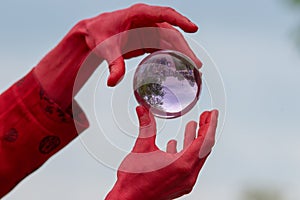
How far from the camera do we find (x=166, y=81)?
7.82 feet

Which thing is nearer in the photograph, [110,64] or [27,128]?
[110,64]

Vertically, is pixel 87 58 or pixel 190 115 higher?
pixel 87 58

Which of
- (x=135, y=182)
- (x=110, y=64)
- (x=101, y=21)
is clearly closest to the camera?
(x=110, y=64)

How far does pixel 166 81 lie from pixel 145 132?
0.17 metres

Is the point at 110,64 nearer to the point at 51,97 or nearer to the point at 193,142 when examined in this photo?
the point at 51,97

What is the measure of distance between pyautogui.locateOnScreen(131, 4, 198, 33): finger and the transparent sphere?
128 millimetres

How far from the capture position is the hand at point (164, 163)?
8.11ft

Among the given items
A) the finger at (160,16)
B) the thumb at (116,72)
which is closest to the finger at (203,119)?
the finger at (160,16)

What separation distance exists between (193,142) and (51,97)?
425 millimetres

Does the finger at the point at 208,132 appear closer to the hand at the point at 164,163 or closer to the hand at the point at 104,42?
the hand at the point at 164,163

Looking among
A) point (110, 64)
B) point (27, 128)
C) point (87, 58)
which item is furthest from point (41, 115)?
point (110, 64)

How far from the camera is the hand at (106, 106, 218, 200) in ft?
8.11

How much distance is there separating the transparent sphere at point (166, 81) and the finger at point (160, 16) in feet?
0.42

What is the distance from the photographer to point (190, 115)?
8.07ft
